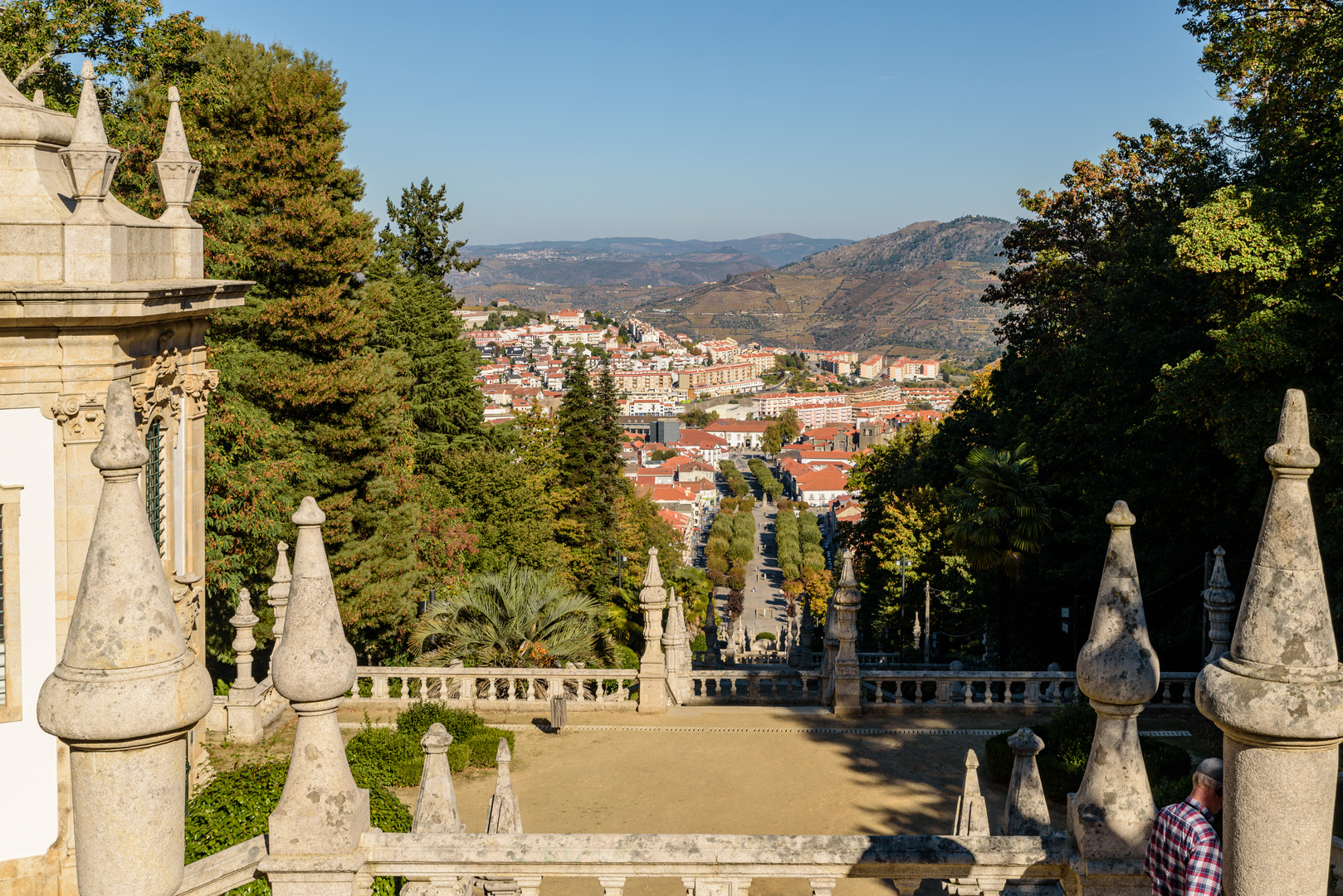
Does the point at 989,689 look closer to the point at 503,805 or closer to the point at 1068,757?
the point at 1068,757

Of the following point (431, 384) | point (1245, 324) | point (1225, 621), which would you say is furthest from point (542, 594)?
point (431, 384)

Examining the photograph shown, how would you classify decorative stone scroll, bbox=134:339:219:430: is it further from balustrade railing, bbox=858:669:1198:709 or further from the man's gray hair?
balustrade railing, bbox=858:669:1198:709

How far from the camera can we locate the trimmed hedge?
12.7 metres

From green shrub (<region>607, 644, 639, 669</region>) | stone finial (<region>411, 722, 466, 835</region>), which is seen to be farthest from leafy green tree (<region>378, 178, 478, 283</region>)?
stone finial (<region>411, 722, 466, 835</region>)

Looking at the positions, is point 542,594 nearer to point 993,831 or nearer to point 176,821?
point 993,831

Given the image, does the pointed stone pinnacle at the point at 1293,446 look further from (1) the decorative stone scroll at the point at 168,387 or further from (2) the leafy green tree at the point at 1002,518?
(2) the leafy green tree at the point at 1002,518

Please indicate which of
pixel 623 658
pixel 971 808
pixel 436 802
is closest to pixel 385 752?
pixel 436 802

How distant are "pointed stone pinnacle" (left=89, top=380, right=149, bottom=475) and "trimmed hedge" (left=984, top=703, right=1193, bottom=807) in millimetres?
11367

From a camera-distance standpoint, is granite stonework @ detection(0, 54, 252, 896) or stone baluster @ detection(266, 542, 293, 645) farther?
stone baluster @ detection(266, 542, 293, 645)

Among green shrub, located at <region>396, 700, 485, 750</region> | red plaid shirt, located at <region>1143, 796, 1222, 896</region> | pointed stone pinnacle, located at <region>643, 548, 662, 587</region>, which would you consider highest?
red plaid shirt, located at <region>1143, 796, 1222, 896</region>

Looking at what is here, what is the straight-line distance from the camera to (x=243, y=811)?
8383 millimetres

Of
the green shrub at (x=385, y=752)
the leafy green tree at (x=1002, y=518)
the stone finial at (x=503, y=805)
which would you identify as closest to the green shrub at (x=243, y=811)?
the stone finial at (x=503, y=805)

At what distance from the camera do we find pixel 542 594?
17172 mm

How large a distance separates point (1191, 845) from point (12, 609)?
924 cm
